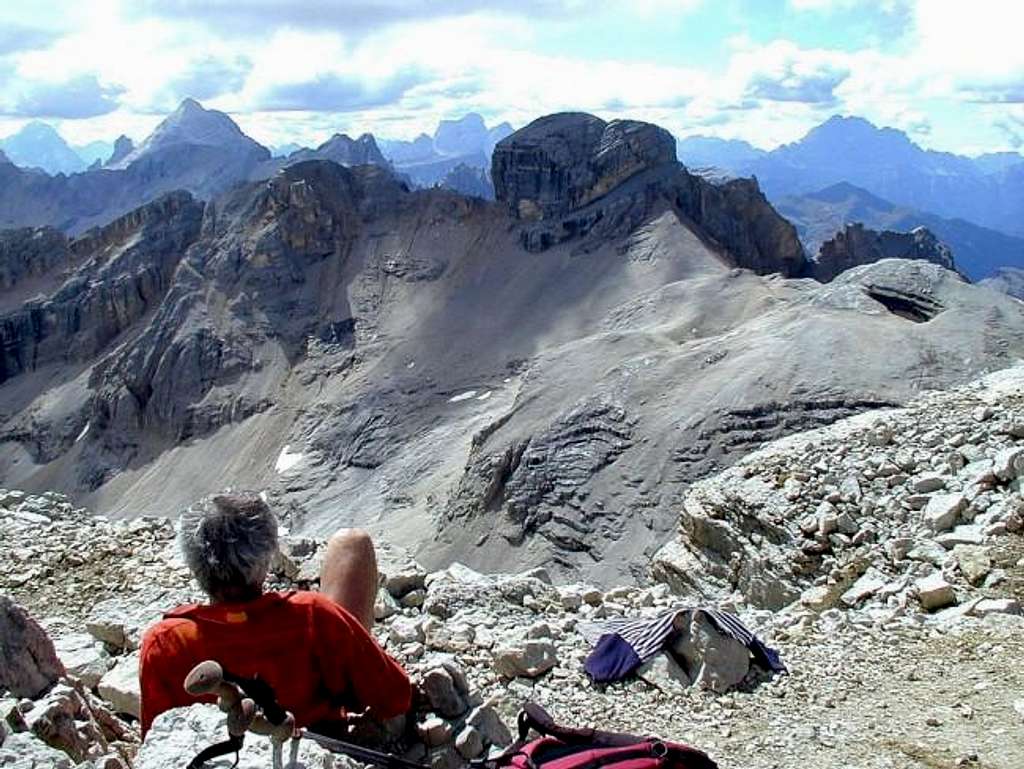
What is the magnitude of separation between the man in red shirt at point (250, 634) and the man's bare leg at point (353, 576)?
99cm

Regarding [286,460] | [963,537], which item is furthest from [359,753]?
[286,460]

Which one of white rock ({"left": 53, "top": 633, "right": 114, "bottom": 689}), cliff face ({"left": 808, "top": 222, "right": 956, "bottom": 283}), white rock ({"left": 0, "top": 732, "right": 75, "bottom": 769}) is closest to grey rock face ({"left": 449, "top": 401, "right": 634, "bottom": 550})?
white rock ({"left": 53, "top": 633, "right": 114, "bottom": 689})

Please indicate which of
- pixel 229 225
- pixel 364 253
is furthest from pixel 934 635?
pixel 229 225

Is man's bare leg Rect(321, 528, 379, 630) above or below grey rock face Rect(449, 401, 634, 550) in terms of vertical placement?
above

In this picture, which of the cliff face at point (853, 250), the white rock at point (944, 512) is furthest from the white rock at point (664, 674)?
the cliff face at point (853, 250)

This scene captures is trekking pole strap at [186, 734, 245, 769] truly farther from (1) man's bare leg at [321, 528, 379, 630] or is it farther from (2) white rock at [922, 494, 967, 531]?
(2) white rock at [922, 494, 967, 531]

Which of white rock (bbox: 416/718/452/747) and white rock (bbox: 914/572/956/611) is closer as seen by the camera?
white rock (bbox: 416/718/452/747)

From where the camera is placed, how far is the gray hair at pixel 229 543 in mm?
5137

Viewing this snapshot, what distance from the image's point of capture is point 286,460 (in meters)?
69.9

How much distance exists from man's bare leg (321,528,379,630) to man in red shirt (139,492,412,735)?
987mm

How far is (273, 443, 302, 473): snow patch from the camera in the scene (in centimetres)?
6864

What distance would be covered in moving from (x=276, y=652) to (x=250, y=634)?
17 centimetres

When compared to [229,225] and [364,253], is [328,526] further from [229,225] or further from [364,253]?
[229,225]

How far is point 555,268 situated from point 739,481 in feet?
212
